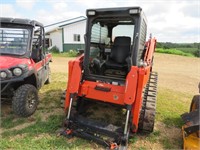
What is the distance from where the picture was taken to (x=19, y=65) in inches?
180

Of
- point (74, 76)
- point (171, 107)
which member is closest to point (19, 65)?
point (74, 76)

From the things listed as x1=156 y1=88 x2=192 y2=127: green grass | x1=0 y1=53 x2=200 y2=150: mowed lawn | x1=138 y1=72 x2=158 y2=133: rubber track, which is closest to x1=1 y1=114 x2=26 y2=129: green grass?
x1=0 y1=53 x2=200 y2=150: mowed lawn

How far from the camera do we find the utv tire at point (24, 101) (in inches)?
178

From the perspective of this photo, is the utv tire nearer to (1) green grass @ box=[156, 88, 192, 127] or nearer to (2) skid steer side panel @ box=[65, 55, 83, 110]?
(2) skid steer side panel @ box=[65, 55, 83, 110]

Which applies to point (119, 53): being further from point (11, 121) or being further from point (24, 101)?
point (11, 121)

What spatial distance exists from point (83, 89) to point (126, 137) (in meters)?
1.31

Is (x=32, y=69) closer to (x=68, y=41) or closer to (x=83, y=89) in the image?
(x=83, y=89)

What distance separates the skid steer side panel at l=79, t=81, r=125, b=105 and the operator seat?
32.6 inches

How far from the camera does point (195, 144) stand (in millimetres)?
3604

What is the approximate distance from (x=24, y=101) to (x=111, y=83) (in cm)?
188

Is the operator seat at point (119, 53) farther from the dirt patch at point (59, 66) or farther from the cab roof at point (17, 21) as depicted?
the dirt patch at point (59, 66)

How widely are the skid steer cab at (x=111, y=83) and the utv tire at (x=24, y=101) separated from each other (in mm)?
867

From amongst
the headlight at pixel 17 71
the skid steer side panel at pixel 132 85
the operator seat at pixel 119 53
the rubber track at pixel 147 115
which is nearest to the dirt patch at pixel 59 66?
the operator seat at pixel 119 53

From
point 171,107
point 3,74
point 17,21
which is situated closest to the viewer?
point 3,74
